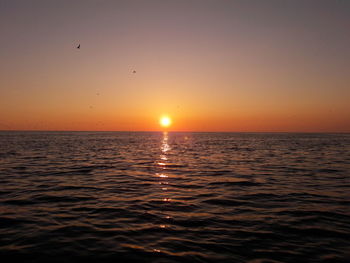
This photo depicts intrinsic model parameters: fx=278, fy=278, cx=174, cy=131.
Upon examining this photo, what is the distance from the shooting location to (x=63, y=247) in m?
7.44

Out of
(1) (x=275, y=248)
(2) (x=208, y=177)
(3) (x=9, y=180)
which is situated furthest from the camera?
(2) (x=208, y=177)

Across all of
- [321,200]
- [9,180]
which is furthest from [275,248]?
[9,180]

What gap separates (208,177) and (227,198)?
6.06 meters

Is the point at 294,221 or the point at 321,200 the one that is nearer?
the point at 294,221

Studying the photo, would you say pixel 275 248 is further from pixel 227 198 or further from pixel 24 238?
pixel 24 238

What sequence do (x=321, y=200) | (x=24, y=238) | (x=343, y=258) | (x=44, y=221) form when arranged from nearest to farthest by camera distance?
(x=343, y=258) < (x=24, y=238) < (x=44, y=221) < (x=321, y=200)

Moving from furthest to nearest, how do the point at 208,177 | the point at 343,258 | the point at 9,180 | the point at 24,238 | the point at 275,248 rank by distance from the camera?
the point at 208,177 → the point at 9,180 → the point at 24,238 → the point at 275,248 → the point at 343,258

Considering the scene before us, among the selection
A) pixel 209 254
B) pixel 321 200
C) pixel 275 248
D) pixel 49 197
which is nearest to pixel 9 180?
pixel 49 197

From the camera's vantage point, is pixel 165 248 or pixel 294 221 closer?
pixel 165 248

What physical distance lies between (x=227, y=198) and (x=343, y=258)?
654 cm

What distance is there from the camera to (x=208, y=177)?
63.0 feet

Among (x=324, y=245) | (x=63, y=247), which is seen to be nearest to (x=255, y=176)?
(x=324, y=245)

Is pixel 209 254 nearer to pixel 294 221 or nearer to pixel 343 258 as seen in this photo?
pixel 343 258

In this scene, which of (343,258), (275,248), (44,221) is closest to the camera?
(343,258)
